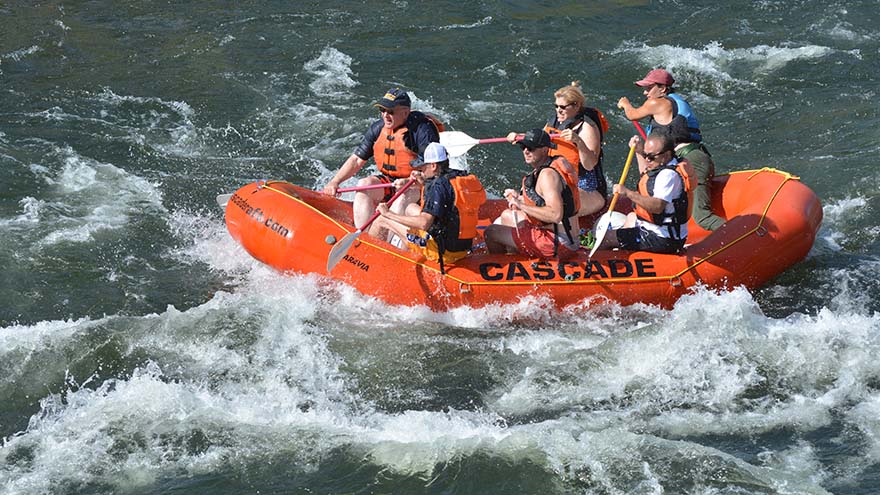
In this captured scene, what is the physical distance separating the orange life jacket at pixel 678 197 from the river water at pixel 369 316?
0.67m

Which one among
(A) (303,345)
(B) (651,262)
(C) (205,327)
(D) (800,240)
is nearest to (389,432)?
(A) (303,345)

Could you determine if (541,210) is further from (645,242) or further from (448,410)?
(448,410)

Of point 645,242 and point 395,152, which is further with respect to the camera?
point 395,152

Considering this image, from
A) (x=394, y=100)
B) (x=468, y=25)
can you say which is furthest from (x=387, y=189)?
(x=468, y=25)

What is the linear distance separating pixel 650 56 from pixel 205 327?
26.0 feet

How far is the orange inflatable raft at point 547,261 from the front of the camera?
8.22 meters

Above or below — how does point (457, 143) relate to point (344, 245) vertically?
above

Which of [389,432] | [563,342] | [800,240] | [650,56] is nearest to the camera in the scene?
[389,432]

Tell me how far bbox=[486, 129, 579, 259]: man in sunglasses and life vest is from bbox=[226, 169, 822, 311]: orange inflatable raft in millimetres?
113

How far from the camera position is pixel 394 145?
28.9 feet

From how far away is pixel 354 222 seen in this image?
902 centimetres

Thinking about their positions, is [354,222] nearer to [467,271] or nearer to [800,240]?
[467,271]

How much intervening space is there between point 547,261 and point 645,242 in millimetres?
763

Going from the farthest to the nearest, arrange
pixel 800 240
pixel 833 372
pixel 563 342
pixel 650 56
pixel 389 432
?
pixel 650 56 → pixel 800 240 → pixel 563 342 → pixel 833 372 → pixel 389 432
